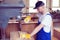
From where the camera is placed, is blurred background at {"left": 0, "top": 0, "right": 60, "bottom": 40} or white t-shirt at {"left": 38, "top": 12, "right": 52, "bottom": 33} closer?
blurred background at {"left": 0, "top": 0, "right": 60, "bottom": 40}

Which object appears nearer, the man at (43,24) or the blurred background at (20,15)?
the blurred background at (20,15)

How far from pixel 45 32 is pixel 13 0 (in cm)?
117

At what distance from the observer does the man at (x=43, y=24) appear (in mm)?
2416

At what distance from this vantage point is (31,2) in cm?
550

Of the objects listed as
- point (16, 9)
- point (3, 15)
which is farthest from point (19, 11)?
point (3, 15)

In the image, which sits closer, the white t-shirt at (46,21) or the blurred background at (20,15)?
the blurred background at (20,15)

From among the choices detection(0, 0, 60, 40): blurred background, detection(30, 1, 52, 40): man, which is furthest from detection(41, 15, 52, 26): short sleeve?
detection(0, 0, 60, 40): blurred background

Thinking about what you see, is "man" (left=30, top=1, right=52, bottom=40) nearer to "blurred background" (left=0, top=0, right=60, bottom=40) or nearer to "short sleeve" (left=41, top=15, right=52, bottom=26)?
"short sleeve" (left=41, top=15, right=52, bottom=26)

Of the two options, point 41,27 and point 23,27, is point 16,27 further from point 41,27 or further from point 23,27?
point 41,27

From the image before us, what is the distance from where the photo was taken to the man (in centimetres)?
242

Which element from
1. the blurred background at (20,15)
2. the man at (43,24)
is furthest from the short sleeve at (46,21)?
the blurred background at (20,15)

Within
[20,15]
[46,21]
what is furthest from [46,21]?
[20,15]

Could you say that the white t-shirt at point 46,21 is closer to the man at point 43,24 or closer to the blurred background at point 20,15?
the man at point 43,24

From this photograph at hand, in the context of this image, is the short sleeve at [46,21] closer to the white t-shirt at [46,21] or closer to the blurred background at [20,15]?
the white t-shirt at [46,21]
